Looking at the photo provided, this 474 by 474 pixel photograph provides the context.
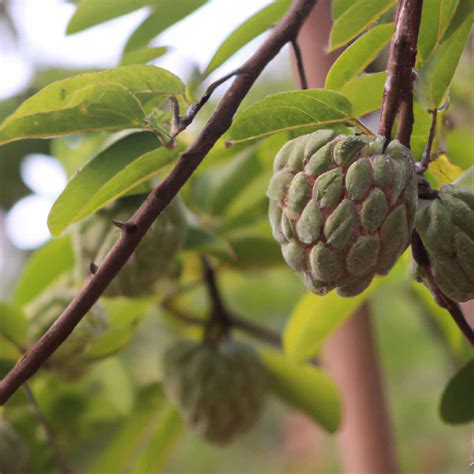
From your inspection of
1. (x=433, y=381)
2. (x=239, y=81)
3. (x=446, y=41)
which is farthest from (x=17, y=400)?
(x=433, y=381)

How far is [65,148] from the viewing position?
155 cm

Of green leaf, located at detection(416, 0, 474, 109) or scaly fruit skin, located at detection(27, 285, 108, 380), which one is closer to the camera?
green leaf, located at detection(416, 0, 474, 109)

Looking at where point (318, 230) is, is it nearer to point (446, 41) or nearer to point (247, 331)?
point (446, 41)

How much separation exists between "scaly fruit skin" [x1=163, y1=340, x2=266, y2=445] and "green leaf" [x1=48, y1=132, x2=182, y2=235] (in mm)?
602

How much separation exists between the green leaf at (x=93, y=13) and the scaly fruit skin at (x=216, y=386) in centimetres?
64

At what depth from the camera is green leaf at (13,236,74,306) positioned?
1.31 m

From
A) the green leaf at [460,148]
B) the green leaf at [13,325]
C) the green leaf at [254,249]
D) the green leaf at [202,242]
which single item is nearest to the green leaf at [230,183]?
the green leaf at [254,249]

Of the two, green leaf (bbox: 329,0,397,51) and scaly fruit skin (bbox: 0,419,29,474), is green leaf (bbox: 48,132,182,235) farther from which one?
scaly fruit skin (bbox: 0,419,29,474)

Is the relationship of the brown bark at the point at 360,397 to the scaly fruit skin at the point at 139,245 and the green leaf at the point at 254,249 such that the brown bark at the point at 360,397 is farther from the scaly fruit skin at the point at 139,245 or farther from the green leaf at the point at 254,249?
the scaly fruit skin at the point at 139,245

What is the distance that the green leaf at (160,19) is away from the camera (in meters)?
1.02

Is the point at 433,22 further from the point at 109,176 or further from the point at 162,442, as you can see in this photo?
the point at 162,442

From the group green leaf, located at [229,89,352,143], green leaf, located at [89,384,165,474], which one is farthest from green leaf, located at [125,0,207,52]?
green leaf, located at [89,384,165,474]

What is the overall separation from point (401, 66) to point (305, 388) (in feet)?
2.77

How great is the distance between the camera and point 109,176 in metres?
0.79
